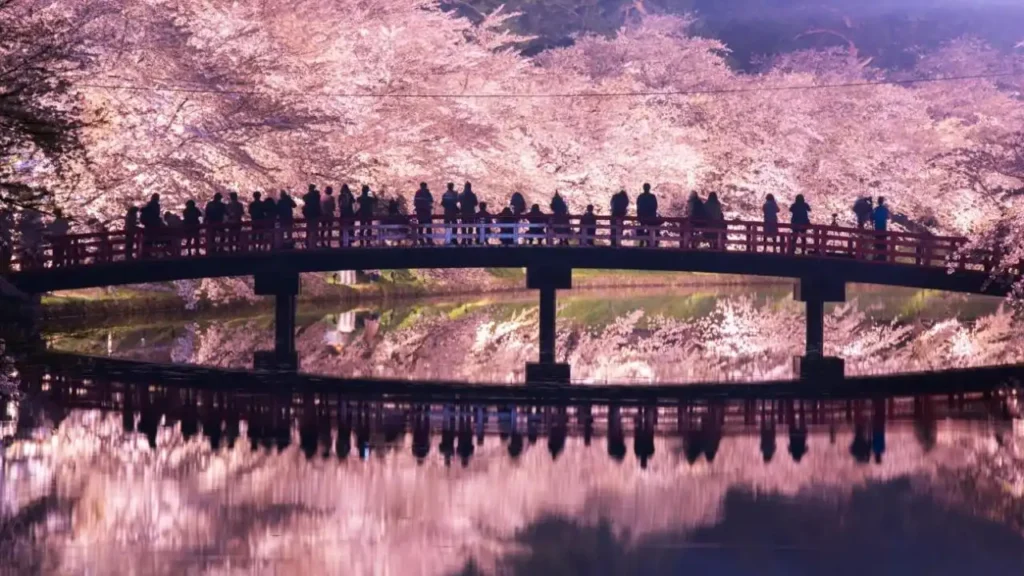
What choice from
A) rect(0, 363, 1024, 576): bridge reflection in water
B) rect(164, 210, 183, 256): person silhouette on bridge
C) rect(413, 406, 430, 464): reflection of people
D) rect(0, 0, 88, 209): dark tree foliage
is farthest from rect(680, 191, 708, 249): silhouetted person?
rect(0, 0, 88, 209): dark tree foliage

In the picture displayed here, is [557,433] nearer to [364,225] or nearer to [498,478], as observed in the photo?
[498,478]

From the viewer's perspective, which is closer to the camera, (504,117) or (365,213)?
(365,213)

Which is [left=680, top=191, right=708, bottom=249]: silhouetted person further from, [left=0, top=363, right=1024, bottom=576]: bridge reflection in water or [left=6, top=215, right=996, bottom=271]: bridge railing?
[left=0, top=363, right=1024, bottom=576]: bridge reflection in water

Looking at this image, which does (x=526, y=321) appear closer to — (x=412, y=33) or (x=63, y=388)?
(x=412, y=33)

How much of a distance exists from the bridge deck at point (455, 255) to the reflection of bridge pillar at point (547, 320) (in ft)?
1.59

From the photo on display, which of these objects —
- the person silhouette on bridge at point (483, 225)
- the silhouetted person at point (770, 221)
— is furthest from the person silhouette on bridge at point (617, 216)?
the silhouetted person at point (770, 221)

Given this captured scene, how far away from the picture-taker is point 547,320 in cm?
3678

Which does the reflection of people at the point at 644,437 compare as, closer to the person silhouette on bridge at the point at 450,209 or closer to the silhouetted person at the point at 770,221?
the silhouetted person at the point at 770,221

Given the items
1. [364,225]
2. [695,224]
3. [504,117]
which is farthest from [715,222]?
[504,117]

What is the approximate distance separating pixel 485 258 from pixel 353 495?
765 inches

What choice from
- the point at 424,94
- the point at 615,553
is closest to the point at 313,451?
the point at 615,553

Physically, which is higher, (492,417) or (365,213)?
(365,213)

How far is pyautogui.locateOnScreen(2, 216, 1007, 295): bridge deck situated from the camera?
1363 inches

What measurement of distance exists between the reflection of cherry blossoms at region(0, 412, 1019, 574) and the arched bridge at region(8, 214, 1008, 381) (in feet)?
39.1
